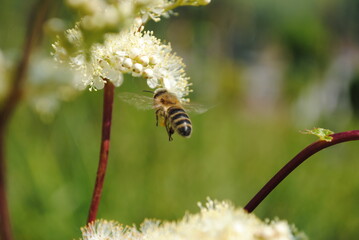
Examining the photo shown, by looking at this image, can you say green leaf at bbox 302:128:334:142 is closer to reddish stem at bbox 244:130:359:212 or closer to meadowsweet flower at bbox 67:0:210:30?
reddish stem at bbox 244:130:359:212

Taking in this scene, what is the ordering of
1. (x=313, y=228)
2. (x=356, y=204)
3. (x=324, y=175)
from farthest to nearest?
1. (x=324, y=175)
2. (x=356, y=204)
3. (x=313, y=228)

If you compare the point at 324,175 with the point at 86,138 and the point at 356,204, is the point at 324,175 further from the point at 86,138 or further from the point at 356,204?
the point at 86,138

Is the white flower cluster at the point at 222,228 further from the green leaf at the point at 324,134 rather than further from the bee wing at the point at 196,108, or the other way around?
the bee wing at the point at 196,108

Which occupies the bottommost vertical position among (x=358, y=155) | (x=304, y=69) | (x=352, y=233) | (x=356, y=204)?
(x=352, y=233)

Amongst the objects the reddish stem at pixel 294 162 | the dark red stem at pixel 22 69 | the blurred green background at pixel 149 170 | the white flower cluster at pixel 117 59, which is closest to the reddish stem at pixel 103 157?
the white flower cluster at pixel 117 59

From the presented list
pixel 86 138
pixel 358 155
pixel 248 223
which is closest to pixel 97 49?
pixel 248 223

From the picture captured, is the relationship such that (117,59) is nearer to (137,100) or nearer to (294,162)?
(137,100)

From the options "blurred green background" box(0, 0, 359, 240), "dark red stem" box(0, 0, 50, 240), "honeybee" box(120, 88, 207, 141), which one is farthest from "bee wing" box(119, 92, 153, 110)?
"blurred green background" box(0, 0, 359, 240)
